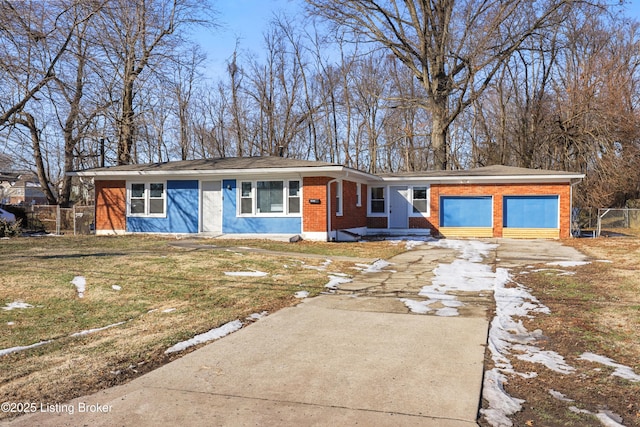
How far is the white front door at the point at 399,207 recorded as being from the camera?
2264 cm

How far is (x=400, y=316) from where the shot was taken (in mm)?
6945

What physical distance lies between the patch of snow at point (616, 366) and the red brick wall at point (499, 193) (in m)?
17.0

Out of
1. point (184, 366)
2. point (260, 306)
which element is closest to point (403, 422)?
point (184, 366)

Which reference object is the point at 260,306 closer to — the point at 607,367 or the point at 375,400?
the point at 375,400

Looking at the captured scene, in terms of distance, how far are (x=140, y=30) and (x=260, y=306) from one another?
53.8ft

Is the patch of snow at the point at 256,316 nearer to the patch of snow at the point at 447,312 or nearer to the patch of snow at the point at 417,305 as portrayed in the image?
the patch of snow at the point at 417,305

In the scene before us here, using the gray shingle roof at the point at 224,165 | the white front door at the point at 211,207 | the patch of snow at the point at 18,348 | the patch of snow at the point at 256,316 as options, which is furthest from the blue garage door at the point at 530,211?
the patch of snow at the point at 18,348

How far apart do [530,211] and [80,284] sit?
59.9ft

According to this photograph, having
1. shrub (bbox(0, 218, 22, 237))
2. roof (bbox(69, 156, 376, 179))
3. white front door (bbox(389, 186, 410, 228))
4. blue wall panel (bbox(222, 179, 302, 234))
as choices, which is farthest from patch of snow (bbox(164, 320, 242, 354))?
white front door (bbox(389, 186, 410, 228))

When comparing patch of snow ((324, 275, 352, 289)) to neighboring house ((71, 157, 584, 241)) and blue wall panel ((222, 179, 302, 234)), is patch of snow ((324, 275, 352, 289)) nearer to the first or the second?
neighboring house ((71, 157, 584, 241))

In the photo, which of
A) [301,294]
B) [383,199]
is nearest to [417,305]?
[301,294]

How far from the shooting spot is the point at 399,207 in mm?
22750

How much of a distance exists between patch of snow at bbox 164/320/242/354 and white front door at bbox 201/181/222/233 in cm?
1298

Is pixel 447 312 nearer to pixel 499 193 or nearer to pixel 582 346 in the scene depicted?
pixel 582 346
